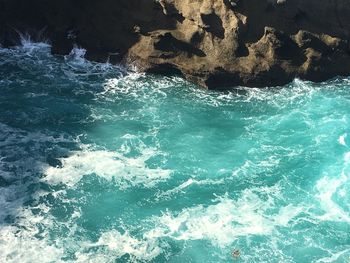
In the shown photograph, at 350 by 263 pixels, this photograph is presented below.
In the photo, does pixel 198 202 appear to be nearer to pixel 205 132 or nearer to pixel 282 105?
pixel 205 132

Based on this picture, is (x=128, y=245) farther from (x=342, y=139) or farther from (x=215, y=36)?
(x=215, y=36)

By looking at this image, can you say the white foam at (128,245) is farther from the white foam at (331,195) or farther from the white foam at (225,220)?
the white foam at (331,195)

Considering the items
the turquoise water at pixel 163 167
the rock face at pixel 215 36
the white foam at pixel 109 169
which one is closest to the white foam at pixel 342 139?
the turquoise water at pixel 163 167

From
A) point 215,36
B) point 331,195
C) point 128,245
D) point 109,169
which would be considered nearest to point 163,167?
point 109,169

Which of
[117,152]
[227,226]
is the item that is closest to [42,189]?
[117,152]

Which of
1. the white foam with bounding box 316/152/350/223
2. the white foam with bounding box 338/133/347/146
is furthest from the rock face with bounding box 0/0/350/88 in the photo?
the white foam with bounding box 316/152/350/223

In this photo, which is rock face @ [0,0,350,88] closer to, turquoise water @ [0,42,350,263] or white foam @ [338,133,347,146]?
turquoise water @ [0,42,350,263]
